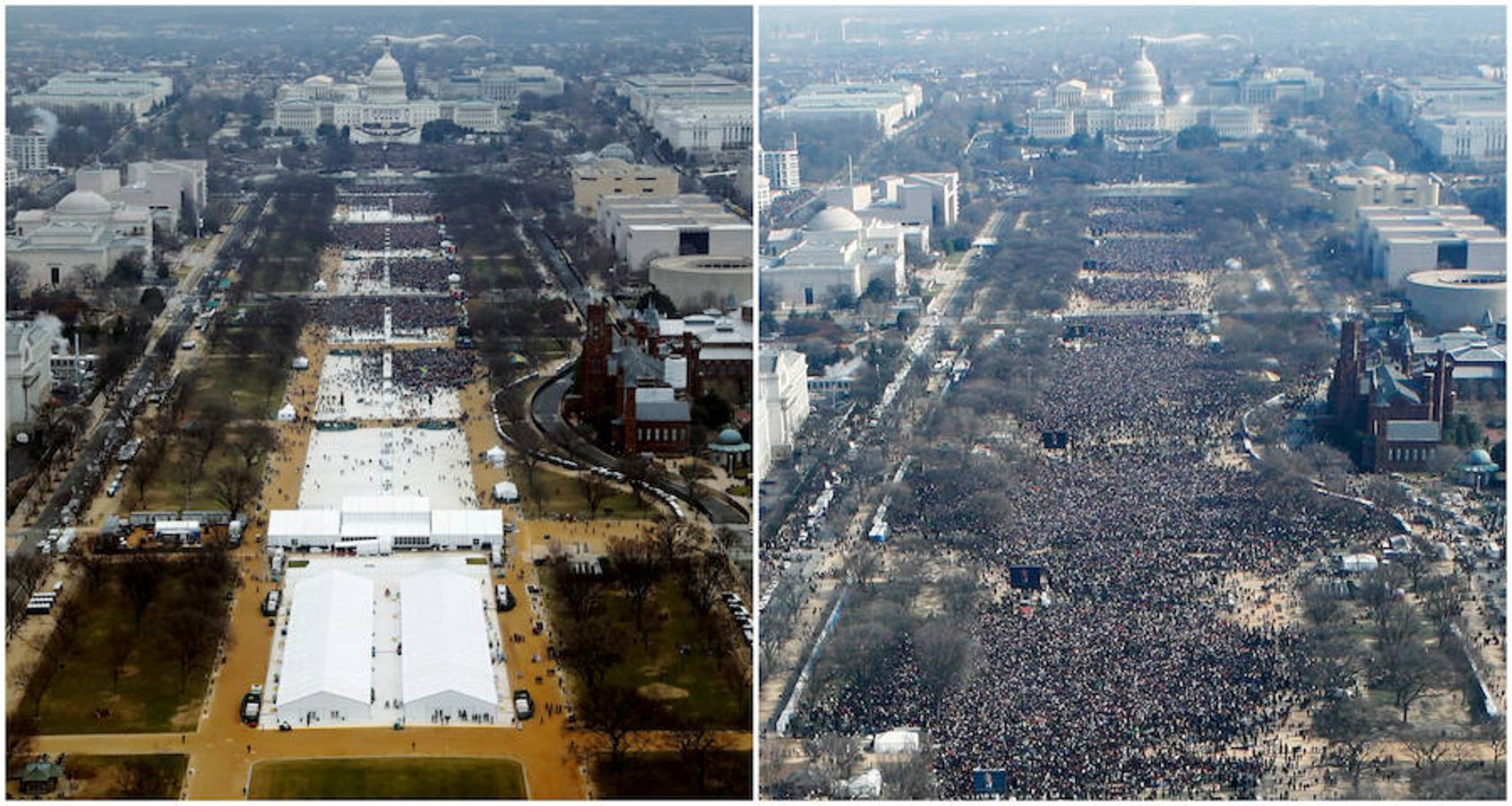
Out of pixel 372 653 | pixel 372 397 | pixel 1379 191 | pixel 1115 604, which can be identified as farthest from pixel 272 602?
pixel 1379 191

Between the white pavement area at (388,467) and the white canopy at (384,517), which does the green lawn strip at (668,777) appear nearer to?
the white canopy at (384,517)

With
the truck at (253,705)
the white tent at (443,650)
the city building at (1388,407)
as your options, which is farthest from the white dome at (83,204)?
the truck at (253,705)

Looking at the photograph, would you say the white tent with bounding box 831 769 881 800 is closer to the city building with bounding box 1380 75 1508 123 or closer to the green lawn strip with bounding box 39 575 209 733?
the green lawn strip with bounding box 39 575 209 733

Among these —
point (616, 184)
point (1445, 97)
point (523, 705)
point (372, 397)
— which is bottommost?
point (616, 184)

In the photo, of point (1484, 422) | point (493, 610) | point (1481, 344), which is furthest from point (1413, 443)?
point (493, 610)

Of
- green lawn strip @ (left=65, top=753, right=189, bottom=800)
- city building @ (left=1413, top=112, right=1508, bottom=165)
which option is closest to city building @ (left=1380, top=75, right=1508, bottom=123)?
city building @ (left=1413, top=112, right=1508, bottom=165)

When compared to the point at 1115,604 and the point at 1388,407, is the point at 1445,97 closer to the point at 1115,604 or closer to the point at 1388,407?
the point at 1388,407

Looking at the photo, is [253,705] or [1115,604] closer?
[253,705]

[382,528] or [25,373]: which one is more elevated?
[25,373]
